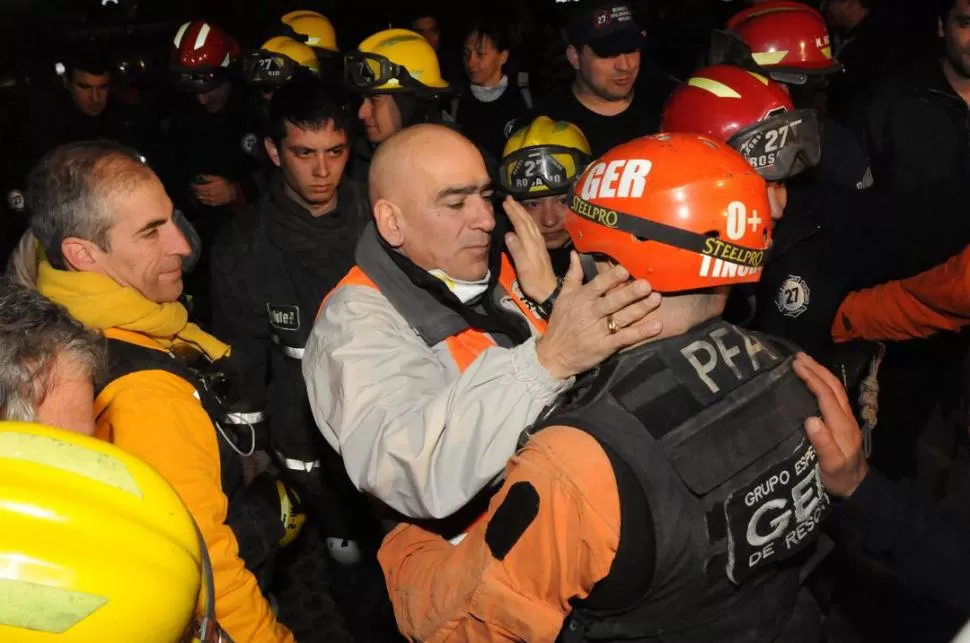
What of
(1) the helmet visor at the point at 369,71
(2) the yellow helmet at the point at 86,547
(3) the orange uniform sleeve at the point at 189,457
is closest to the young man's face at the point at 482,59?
(1) the helmet visor at the point at 369,71

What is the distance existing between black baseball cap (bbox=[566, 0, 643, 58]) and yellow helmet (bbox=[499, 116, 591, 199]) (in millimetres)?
814

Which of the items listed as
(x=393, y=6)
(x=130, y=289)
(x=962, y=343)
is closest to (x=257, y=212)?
(x=130, y=289)

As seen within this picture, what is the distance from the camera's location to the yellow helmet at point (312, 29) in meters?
6.80

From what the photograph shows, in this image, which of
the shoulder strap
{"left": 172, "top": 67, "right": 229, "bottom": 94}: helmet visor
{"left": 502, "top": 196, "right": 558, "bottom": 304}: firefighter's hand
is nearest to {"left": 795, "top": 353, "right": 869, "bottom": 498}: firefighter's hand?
{"left": 502, "top": 196, "right": 558, "bottom": 304}: firefighter's hand

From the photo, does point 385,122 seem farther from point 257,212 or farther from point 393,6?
point 393,6

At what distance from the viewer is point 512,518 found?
1.66m

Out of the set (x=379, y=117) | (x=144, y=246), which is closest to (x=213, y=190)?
(x=379, y=117)

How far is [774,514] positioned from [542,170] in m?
2.61

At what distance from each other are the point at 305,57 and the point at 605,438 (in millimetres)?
5281

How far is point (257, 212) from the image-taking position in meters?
3.98

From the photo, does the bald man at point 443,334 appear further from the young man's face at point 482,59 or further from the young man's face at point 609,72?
the young man's face at point 482,59

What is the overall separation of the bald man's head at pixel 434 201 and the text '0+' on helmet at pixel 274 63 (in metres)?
3.46

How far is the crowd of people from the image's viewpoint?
1634mm

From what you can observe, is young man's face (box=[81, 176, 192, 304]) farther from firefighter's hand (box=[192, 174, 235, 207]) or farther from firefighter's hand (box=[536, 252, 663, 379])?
firefighter's hand (box=[192, 174, 235, 207])
